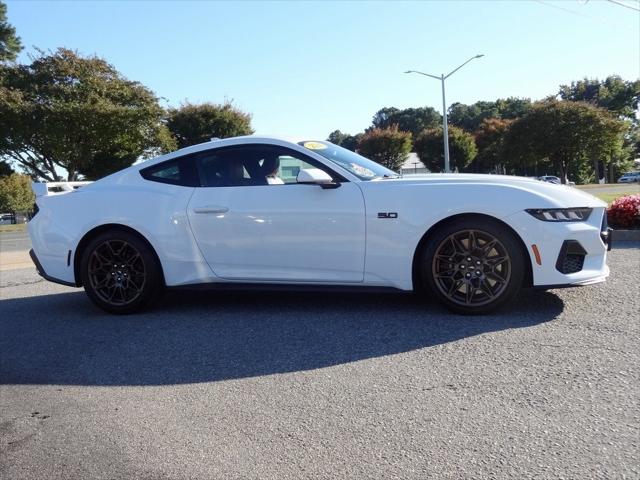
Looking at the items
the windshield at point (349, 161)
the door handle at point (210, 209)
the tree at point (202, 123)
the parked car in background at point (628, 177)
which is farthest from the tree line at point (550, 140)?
the door handle at point (210, 209)

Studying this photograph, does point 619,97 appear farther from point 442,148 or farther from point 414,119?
point 414,119

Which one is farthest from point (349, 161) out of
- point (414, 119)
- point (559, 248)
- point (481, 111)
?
point (414, 119)

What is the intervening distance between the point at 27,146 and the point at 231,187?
31228mm

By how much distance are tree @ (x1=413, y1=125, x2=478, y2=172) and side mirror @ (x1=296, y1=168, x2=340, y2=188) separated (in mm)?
50569

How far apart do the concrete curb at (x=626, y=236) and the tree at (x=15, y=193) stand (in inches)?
1563

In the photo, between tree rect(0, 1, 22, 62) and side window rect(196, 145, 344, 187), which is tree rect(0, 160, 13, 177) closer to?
tree rect(0, 1, 22, 62)

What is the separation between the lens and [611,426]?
2.53m

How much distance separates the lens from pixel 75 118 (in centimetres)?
2967

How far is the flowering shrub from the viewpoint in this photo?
8500 mm

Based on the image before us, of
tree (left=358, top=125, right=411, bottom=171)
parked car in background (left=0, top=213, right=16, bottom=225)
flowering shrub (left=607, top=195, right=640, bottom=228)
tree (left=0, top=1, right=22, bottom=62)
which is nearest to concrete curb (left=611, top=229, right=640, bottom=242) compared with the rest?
flowering shrub (left=607, top=195, right=640, bottom=228)

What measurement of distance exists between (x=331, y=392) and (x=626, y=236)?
Answer: 689 centimetres

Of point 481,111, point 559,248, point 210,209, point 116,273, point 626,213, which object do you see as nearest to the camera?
point 559,248

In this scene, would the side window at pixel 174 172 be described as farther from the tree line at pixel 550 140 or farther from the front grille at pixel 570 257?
the tree line at pixel 550 140

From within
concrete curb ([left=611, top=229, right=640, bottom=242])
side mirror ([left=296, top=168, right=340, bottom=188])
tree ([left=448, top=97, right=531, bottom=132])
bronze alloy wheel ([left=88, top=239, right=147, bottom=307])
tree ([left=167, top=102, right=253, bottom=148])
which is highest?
tree ([left=448, top=97, right=531, bottom=132])
